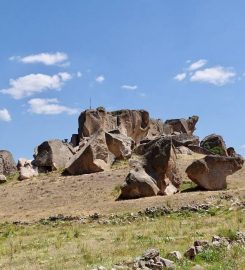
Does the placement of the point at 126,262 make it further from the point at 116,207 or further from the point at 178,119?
the point at 178,119

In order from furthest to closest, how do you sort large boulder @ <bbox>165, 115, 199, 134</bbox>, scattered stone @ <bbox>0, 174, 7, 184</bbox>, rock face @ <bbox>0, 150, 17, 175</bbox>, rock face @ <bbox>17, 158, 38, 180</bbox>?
large boulder @ <bbox>165, 115, 199, 134</bbox>
rock face @ <bbox>0, 150, 17, 175</bbox>
rock face @ <bbox>17, 158, 38, 180</bbox>
scattered stone @ <bbox>0, 174, 7, 184</bbox>

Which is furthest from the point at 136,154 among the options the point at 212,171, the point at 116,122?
the point at 212,171

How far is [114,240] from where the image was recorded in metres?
18.6

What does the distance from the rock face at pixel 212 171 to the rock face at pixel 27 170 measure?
15.5 m

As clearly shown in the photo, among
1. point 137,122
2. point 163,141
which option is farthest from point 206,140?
point 163,141

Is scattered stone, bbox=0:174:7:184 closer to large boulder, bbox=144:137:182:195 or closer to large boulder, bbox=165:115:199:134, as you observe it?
large boulder, bbox=144:137:182:195

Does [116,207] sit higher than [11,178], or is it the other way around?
[11,178]

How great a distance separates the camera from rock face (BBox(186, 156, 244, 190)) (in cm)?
3136

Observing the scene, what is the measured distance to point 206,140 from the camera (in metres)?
61.4

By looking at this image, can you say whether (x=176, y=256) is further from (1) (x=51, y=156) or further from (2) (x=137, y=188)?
(1) (x=51, y=156)

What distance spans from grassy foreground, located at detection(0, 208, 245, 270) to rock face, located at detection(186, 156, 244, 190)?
6938 millimetres

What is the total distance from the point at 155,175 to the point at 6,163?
20198 mm

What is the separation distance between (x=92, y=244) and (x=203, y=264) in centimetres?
672

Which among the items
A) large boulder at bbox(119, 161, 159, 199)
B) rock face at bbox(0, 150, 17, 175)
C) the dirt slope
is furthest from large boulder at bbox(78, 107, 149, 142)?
large boulder at bbox(119, 161, 159, 199)
